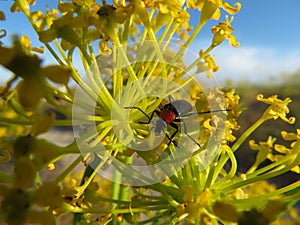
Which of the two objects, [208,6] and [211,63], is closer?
[208,6]

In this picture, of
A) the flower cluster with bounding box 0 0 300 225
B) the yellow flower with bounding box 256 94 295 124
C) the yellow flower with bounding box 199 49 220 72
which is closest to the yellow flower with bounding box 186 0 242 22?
the flower cluster with bounding box 0 0 300 225

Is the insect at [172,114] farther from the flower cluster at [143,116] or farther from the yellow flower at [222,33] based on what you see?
the yellow flower at [222,33]

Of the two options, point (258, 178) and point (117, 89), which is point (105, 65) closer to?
point (117, 89)

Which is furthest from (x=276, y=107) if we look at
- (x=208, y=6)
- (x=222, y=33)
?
(x=208, y=6)

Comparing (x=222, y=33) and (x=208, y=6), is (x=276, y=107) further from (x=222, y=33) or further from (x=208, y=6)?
(x=208, y=6)

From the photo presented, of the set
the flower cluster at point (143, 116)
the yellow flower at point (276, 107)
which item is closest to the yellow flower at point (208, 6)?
the flower cluster at point (143, 116)

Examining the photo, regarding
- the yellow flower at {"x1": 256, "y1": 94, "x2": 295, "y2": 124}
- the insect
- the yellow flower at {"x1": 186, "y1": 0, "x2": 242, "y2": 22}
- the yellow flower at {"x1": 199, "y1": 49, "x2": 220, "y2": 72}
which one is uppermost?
the yellow flower at {"x1": 186, "y1": 0, "x2": 242, "y2": 22}

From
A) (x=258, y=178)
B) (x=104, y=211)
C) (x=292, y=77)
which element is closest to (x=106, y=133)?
(x=104, y=211)

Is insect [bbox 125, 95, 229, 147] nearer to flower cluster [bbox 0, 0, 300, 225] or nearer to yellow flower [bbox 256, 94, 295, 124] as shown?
flower cluster [bbox 0, 0, 300, 225]
